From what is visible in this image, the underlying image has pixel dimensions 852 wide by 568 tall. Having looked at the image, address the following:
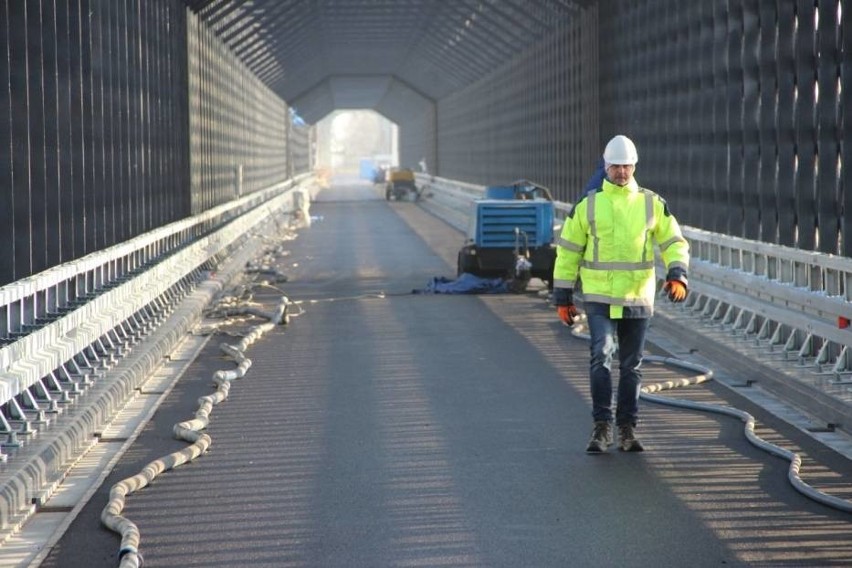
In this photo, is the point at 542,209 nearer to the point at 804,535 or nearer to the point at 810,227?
the point at 810,227

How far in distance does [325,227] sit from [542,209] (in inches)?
960

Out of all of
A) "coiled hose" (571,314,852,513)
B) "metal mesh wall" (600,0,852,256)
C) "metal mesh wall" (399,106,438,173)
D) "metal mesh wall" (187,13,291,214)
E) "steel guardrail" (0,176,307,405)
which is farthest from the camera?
"metal mesh wall" (399,106,438,173)

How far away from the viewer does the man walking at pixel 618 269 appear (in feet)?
33.3

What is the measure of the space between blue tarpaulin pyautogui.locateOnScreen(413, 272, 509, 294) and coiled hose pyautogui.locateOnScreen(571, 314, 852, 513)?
8.66 meters

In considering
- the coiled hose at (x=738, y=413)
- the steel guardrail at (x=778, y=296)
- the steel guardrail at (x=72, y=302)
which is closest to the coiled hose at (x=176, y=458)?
the steel guardrail at (x=72, y=302)

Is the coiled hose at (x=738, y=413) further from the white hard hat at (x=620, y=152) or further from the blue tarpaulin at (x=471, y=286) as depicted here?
the blue tarpaulin at (x=471, y=286)

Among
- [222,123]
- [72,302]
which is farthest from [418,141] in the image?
[72,302]

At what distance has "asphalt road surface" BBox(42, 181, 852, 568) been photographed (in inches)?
297

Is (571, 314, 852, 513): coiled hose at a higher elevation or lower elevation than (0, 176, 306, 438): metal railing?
lower

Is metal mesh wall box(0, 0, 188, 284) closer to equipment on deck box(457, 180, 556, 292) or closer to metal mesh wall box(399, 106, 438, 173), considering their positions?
equipment on deck box(457, 180, 556, 292)

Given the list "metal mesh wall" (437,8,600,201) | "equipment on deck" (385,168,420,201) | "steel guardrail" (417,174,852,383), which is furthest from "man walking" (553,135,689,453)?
"equipment on deck" (385,168,420,201)

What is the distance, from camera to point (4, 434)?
9.71m

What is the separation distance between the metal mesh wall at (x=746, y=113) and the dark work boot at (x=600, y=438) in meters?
3.64

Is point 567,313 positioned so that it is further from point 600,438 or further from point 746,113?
point 746,113
